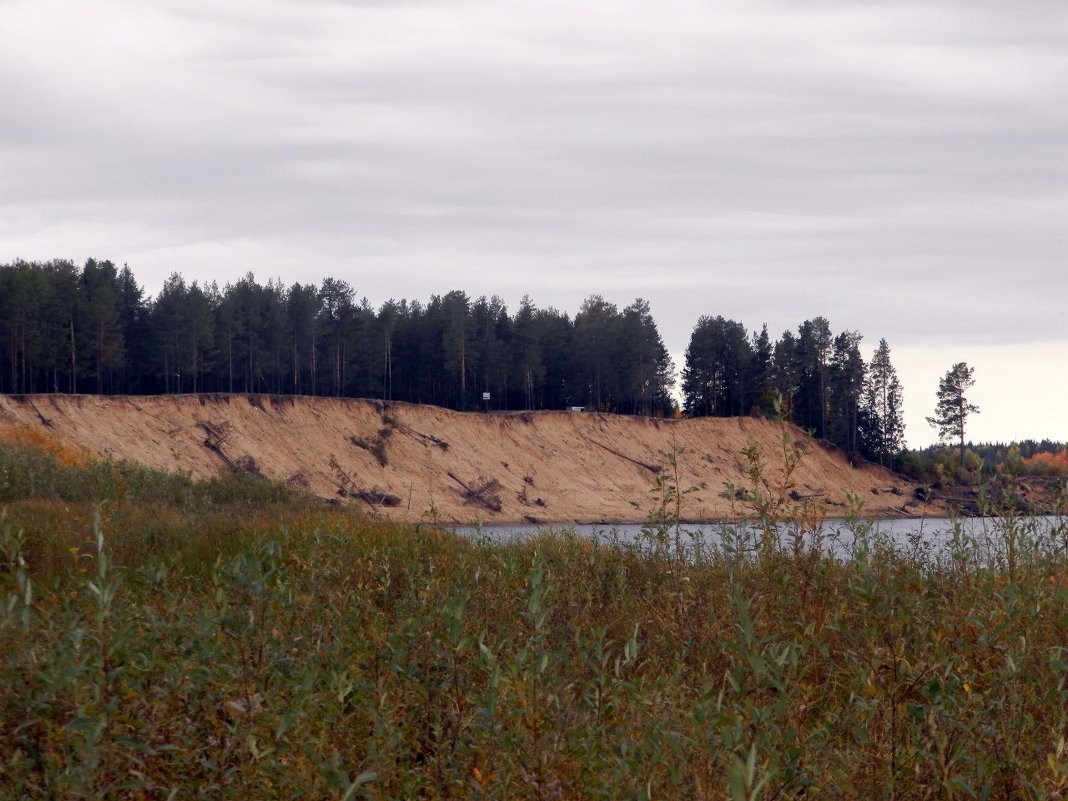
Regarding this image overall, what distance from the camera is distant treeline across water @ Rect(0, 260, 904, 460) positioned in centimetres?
6688

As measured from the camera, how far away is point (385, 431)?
6438 cm

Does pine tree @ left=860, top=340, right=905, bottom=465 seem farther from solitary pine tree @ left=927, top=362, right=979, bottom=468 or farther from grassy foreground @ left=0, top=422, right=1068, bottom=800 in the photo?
grassy foreground @ left=0, top=422, right=1068, bottom=800

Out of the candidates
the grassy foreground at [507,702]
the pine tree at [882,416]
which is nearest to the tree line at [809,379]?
the pine tree at [882,416]

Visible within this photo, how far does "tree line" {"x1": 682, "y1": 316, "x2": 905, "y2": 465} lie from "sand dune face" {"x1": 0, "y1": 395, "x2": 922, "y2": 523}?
7932 mm

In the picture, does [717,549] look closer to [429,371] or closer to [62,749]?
[62,749]

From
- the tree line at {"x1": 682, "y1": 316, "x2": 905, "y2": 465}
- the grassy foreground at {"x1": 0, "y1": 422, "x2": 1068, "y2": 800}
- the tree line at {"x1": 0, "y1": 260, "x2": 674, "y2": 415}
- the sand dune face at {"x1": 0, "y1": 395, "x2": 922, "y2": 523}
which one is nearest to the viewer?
the grassy foreground at {"x1": 0, "y1": 422, "x2": 1068, "y2": 800}

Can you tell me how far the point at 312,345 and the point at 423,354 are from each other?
8654 millimetres

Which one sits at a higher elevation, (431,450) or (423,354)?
(423,354)

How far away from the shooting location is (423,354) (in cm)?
8344

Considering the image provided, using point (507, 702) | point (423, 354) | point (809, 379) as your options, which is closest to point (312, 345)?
A: point (423, 354)

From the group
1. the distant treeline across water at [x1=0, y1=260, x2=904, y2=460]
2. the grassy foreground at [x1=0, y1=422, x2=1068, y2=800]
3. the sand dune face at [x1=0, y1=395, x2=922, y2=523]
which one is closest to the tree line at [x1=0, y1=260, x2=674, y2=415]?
the distant treeline across water at [x1=0, y1=260, x2=904, y2=460]

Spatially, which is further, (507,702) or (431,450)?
(431,450)

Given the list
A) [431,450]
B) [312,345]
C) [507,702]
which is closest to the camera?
[507,702]

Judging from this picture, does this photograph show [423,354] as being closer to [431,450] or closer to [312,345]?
[312,345]
